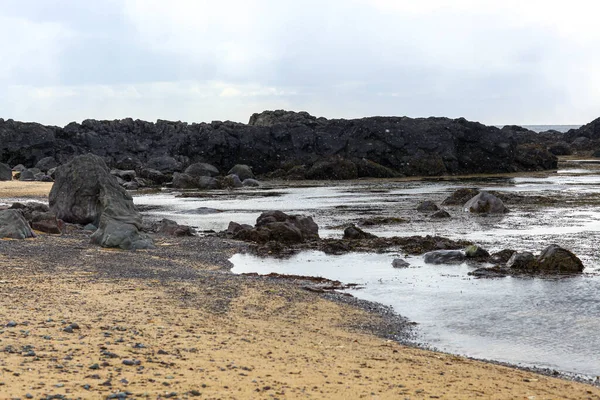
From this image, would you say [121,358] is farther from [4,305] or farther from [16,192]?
[16,192]

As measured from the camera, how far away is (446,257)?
65.0 feet

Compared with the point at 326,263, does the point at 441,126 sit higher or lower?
higher

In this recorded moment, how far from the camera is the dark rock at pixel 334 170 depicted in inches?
2562

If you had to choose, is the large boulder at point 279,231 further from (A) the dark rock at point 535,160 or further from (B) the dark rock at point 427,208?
(A) the dark rock at point 535,160

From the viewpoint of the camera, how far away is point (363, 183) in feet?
195

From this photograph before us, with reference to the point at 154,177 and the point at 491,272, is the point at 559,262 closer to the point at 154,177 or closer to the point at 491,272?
the point at 491,272

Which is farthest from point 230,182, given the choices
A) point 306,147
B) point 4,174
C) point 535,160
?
point 535,160

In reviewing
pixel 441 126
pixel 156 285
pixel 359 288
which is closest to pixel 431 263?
pixel 359 288

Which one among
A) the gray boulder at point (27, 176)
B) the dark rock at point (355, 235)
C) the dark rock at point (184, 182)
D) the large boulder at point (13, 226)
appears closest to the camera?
the large boulder at point (13, 226)

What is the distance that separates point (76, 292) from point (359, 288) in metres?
6.52

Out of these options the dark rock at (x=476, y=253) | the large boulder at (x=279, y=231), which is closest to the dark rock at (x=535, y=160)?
the large boulder at (x=279, y=231)

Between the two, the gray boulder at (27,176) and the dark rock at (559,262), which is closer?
the dark rock at (559,262)

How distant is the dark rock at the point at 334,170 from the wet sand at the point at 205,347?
164 ft

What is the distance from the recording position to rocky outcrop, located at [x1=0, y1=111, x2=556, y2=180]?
69.9m
